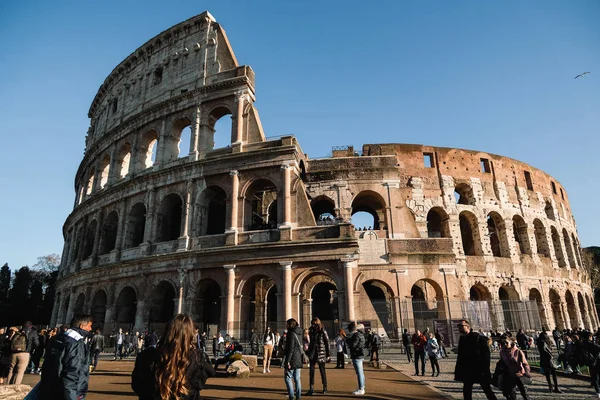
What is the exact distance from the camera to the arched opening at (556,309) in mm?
25172

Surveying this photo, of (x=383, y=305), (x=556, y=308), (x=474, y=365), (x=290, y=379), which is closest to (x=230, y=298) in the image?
(x=383, y=305)

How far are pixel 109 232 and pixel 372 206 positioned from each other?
16.7 metres

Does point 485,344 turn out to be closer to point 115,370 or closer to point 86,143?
point 115,370

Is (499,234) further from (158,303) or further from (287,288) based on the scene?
(158,303)

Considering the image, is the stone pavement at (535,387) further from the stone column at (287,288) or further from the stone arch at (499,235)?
the stone arch at (499,235)

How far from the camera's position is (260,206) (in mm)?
21531

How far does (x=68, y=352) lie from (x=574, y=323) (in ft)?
107

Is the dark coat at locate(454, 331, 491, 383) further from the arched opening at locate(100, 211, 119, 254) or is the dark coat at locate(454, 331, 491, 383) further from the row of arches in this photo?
the arched opening at locate(100, 211, 119, 254)

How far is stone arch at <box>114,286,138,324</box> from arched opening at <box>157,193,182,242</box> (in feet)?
10.9

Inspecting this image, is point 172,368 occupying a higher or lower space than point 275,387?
higher

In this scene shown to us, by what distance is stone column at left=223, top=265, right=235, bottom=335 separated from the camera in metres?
16.1

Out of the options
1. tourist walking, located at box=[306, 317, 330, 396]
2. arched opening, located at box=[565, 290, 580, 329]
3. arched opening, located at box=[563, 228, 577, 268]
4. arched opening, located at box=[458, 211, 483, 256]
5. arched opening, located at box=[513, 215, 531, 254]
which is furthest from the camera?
arched opening, located at box=[563, 228, 577, 268]

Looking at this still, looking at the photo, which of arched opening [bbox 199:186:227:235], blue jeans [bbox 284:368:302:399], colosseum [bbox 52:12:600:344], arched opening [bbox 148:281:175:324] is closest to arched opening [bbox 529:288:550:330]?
colosseum [bbox 52:12:600:344]

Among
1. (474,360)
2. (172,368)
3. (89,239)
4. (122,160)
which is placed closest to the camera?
(172,368)
